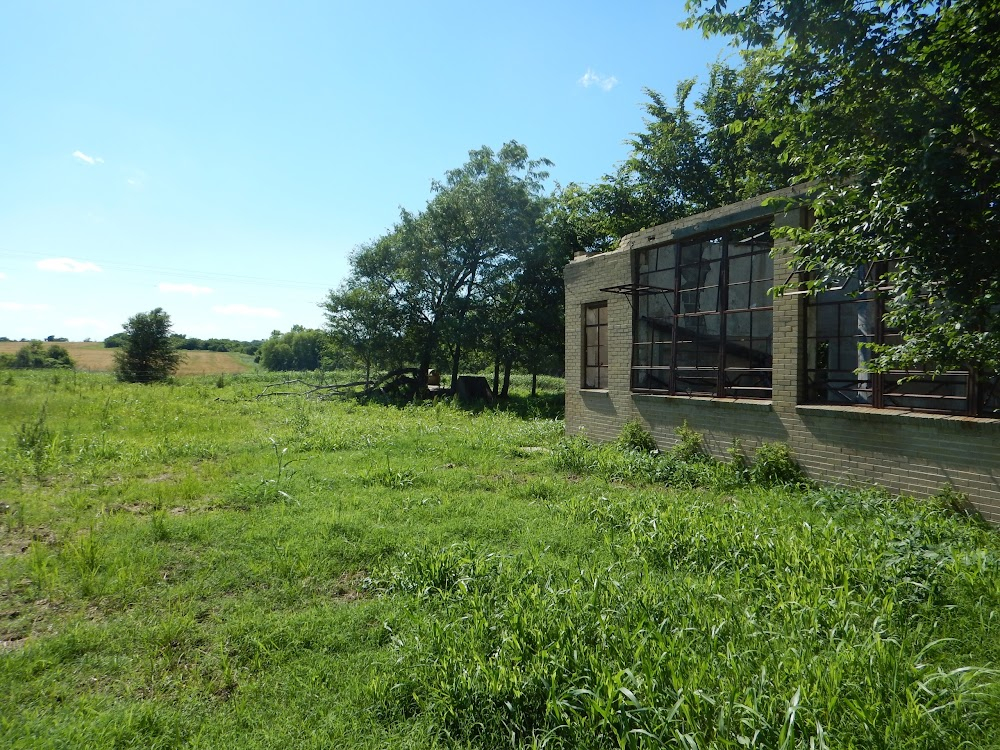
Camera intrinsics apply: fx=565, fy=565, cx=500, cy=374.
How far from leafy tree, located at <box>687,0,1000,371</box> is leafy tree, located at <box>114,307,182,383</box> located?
36515mm


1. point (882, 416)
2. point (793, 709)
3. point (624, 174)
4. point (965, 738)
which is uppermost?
point (624, 174)

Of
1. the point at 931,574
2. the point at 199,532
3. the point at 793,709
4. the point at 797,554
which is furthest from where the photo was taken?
the point at 199,532

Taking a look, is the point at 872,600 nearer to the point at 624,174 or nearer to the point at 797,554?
the point at 797,554

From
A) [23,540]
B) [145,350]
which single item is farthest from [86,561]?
[145,350]

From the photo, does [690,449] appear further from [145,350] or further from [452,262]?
[145,350]

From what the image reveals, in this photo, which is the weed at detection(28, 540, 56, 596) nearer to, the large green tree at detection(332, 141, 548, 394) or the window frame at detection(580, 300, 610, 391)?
the window frame at detection(580, 300, 610, 391)

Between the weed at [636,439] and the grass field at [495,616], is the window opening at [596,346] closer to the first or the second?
the weed at [636,439]

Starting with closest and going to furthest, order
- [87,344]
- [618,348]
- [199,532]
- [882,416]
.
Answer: [199,532] < [882,416] < [618,348] < [87,344]

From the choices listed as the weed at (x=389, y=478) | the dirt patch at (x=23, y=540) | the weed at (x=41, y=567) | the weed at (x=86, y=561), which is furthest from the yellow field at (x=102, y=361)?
the weed at (x=86, y=561)

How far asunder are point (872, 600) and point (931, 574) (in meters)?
0.73

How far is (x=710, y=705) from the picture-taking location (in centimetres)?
256

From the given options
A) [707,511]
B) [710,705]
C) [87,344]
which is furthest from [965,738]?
[87,344]

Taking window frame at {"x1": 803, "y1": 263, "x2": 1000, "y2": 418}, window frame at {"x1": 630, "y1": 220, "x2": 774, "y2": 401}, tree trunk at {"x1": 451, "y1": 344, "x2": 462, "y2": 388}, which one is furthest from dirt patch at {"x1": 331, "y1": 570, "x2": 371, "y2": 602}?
tree trunk at {"x1": 451, "y1": 344, "x2": 462, "y2": 388}

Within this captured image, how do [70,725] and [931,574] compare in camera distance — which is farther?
[931,574]
